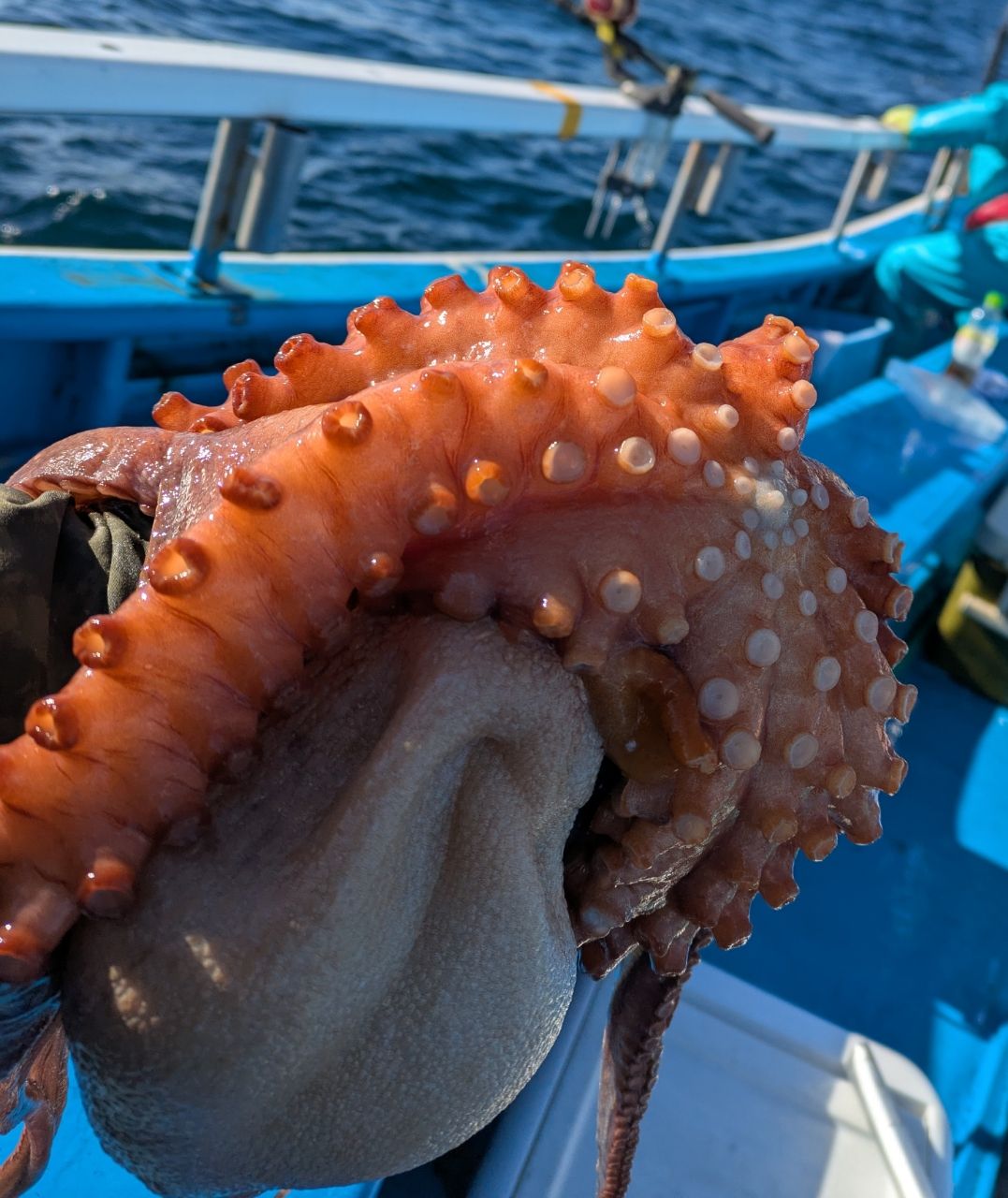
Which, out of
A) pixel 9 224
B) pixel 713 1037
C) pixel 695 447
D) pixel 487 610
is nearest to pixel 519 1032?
pixel 487 610

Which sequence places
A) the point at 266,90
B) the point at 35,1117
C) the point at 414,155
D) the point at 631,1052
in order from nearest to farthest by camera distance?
the point at 35,1117 → the point at 631,1052 → the point at 266,90 → the point at 414,155

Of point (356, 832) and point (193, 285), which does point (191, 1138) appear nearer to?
point (356, 832)

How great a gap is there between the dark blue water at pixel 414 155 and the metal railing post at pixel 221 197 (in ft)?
12.5

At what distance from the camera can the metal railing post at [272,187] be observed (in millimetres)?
3002

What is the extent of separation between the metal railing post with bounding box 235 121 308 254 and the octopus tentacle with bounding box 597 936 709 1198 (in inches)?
91.4

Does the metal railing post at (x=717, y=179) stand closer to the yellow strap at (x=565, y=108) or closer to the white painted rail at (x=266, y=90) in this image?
the white painted rail at (x=266, y=90)

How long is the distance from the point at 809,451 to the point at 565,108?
1.28 meters

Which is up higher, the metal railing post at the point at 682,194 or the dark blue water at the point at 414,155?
the metal railing post at the point at 682,194

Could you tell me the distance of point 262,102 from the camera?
9.32ft

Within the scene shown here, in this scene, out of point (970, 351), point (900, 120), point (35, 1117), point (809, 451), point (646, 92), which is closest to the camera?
point (35, 1117)

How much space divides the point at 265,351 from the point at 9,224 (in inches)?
153

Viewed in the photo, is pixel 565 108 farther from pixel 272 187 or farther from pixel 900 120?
pixel 900 120

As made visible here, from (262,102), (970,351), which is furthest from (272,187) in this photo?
(970,351)

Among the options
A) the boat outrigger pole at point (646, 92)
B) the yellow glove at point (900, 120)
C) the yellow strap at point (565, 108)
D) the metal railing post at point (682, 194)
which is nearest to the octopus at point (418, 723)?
the yellow strap at point (565, 108)
